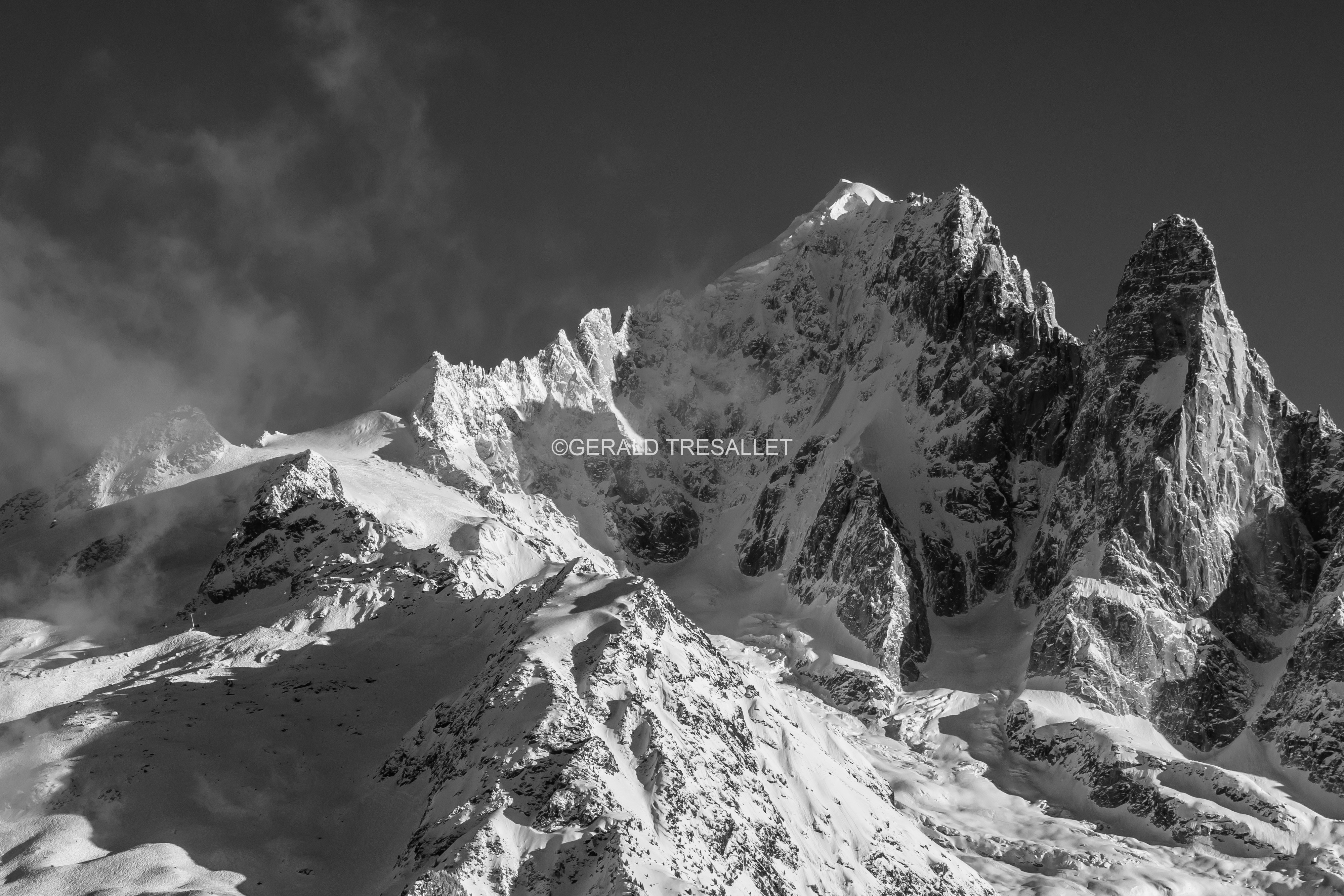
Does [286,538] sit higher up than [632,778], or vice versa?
[286,538]

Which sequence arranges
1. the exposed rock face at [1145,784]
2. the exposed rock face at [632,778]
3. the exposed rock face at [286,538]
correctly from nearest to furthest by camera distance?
the exposed rock face at [632,778]
the exposed rock face at [1145,784]
the exposed rock face at [286,538]

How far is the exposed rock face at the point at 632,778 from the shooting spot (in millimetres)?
101562

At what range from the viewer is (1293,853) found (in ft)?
546

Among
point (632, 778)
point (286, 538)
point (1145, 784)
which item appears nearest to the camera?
point (632, 778)

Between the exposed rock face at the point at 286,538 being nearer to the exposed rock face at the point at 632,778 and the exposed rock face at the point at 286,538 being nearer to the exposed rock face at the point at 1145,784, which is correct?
the exposed rock face at the point at 632,778

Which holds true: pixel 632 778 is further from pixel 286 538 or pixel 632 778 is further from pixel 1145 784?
pixel 1145 784

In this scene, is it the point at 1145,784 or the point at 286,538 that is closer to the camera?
the point at 1145,784

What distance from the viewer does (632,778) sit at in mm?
110562

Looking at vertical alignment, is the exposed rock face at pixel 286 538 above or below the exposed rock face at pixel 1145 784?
above

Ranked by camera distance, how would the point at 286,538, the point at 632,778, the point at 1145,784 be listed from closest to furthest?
the point at 632,778
the point at 1145,784
the point at 286,538

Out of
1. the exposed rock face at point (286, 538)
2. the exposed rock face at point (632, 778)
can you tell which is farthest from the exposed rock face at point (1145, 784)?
the exposed rock face at point (286, 538)

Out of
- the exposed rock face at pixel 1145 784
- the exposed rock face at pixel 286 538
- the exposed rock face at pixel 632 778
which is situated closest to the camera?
the exposed rock face at pixel 632 778

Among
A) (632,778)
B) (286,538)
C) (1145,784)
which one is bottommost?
(632,778)

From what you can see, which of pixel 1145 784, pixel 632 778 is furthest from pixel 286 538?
pixel 1145 784
